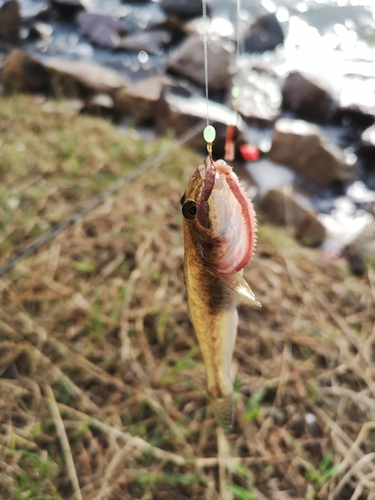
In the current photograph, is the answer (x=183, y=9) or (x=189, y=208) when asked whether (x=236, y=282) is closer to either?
(x=189, y=208)

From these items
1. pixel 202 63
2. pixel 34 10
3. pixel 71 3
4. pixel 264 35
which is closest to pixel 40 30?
pixel 34 10

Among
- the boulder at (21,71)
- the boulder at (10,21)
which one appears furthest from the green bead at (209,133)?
the boulder at (10,21)

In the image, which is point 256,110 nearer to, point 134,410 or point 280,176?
point 280,176

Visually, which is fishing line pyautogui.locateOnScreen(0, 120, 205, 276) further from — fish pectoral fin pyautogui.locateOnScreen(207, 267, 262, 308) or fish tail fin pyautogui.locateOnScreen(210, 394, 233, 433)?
fish pectoral fin pyautogui.locateOnScreen(207, 267, 262, 308)

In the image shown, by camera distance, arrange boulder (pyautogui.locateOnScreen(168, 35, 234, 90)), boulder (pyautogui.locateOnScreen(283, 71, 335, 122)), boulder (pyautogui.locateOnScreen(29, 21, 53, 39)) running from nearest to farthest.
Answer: boulder (pyautogui.locateOnScreen(283, 71, 335, 122))
boulder (pyautogui.locateOnScreen(168, 35, 234, 90))
boulder (pyautogui.locateOnScreen(29, 21, 53, 39))

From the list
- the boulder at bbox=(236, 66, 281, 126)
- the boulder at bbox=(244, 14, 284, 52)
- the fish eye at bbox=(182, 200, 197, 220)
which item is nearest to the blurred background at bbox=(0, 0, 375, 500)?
the fish eye at bbox=(182, 200, 197, 220)

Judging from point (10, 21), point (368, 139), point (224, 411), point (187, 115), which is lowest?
point (368, 139)
